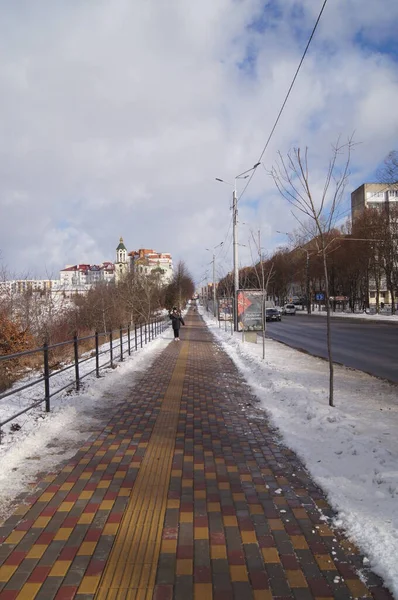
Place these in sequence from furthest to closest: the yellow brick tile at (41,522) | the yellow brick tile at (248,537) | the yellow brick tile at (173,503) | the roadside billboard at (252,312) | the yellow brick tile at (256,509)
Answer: the roadside billboard at (252,312) < the yellow brick tile at (173,503) < the yellow brick tile at (256,509) < the yellow brick tile at (41,522) < the yellow brick tile at (248,537)

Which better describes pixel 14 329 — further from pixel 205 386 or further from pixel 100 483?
pixel 100 483

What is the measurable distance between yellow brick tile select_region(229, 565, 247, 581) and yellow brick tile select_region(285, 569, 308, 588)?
0.26 meters

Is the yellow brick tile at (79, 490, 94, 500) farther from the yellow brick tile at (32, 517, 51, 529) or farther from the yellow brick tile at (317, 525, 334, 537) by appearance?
the yellow brick tile at (317, 525, 334, 537)

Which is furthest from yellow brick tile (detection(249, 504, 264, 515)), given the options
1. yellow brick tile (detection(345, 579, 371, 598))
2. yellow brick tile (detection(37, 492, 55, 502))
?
yellow brick tile (detection(37, 492, 55, 502))

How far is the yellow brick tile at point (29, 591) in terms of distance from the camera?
8.03 feet

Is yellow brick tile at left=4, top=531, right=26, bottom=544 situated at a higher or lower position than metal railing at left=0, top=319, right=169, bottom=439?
lower

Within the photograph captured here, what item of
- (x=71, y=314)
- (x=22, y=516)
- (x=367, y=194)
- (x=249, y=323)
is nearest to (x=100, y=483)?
(x=22, y=516)

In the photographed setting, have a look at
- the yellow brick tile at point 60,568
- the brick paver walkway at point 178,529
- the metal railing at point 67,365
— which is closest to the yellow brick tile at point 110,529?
the brick paver walkway at point 178,529

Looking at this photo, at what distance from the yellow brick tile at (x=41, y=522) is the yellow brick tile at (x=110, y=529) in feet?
1.53

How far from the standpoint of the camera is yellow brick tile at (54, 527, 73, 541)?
304 centimetres

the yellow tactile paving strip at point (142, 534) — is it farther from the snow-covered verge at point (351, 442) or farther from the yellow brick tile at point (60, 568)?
the snow-covered verge at point (351, 442)

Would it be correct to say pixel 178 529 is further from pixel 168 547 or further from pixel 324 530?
pixel 324 530

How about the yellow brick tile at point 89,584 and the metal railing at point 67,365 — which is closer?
the yellow brick tile at point 89,584

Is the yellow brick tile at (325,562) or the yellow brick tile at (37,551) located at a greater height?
the yellow brick tile at (37,551)
